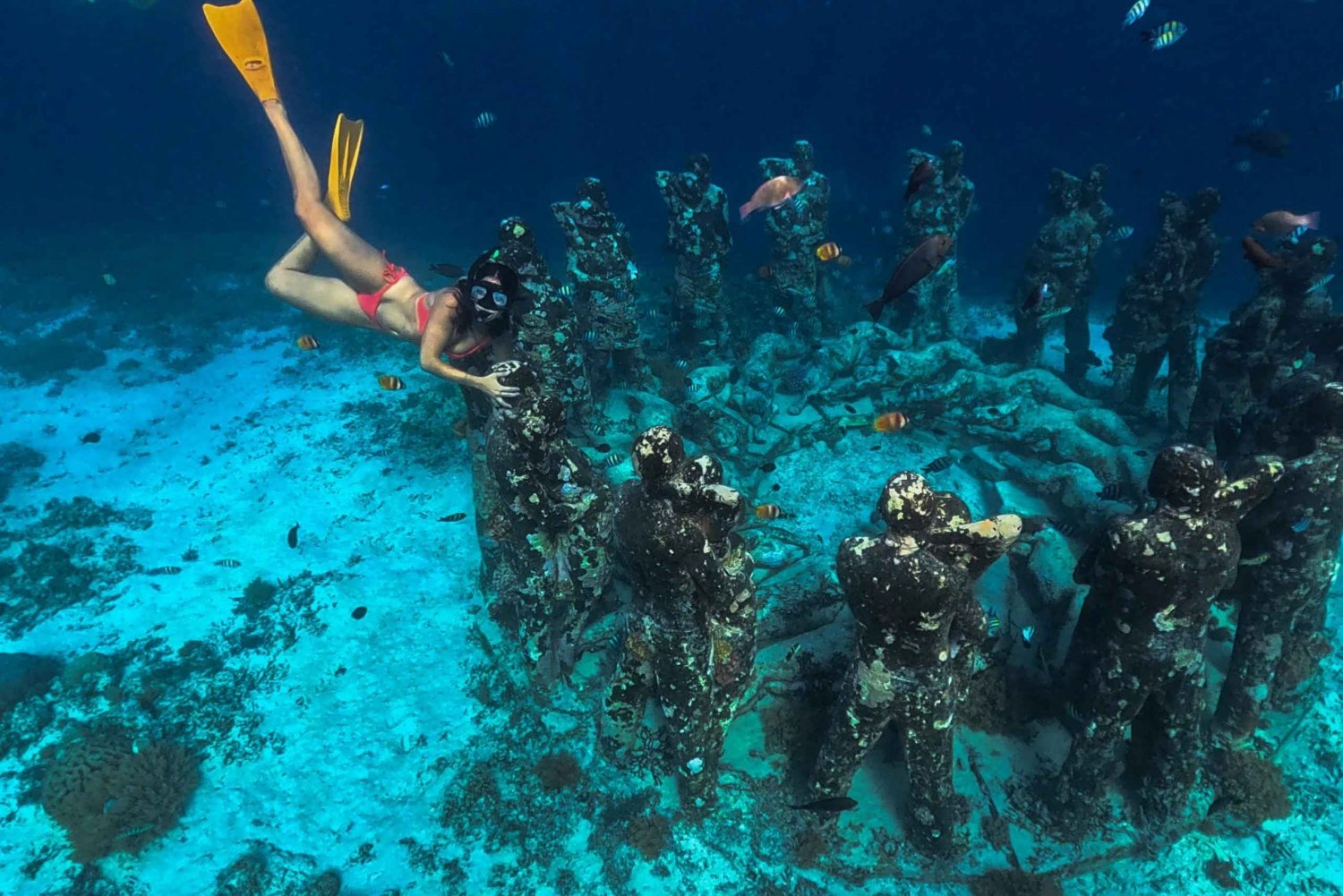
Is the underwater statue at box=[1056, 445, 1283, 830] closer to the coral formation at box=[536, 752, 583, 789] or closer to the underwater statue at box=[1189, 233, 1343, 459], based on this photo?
the underwater statue at box=[1189, 233, 1343, 459]

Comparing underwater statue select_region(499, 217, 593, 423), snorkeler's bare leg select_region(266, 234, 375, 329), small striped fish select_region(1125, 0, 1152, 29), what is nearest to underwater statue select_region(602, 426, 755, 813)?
underwater statue select_region(499, 217, 593, 423)

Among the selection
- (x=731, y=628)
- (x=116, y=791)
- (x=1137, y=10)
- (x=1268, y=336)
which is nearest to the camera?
(x=731, y=628)

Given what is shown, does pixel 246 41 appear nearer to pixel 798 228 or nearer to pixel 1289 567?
pixel 798 228

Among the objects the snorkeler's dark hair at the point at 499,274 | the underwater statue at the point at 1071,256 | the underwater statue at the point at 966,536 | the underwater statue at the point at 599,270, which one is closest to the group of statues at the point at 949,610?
the underwater statue at the point at 966,536

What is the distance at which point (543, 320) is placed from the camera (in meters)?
9.90

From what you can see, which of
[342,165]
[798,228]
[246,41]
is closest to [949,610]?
[342,165]

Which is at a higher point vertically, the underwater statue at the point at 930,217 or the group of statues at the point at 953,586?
the underwater statue at the point at 930,217

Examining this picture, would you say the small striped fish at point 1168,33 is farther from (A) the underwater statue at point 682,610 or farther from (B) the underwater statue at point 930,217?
(A) the underwater statue at point 682,610

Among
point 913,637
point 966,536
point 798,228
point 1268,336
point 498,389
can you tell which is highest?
point 798,228

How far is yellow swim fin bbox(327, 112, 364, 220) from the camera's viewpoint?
941 centimetres

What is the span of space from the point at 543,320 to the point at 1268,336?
32.9 feet

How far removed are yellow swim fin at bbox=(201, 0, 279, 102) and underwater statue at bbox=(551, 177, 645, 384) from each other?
4.78 m

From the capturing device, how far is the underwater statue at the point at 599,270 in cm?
1163

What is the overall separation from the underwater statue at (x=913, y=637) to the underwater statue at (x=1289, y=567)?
3.13m
